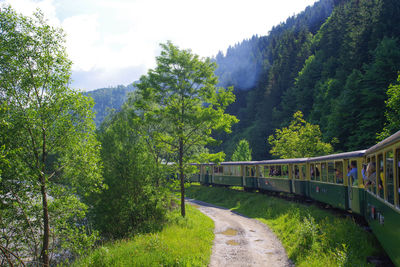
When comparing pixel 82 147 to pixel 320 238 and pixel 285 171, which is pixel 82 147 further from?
pixel 285 171

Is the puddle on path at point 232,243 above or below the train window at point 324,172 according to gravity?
below

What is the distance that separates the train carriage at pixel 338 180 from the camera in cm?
1293

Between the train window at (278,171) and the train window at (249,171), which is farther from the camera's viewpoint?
the train window at (249,171)

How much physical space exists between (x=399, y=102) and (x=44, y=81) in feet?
72.4

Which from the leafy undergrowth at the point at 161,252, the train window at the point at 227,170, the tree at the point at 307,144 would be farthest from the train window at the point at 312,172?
the tree at the point at 307,144

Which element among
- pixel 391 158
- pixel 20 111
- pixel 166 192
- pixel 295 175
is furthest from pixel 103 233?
pixel 391 158

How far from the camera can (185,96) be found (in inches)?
733

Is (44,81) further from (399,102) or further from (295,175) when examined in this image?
(399,102)

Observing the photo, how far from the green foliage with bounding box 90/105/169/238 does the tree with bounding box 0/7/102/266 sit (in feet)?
14.7

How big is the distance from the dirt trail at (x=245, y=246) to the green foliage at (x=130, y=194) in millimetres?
3807

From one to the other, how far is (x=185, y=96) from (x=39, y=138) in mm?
8309

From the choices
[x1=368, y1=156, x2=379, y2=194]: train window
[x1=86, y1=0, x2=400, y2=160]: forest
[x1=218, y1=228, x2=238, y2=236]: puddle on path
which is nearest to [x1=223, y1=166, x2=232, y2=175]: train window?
[x1=86, y1=0, x2=400, y2=160]: forest

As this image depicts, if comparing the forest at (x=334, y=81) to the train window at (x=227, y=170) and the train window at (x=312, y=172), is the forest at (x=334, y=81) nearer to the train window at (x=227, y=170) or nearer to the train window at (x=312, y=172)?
the train window at (x=312, y=172)

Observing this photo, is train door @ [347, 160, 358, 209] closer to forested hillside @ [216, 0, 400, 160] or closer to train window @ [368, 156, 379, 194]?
train window @ [368, 156, 379, 194]
